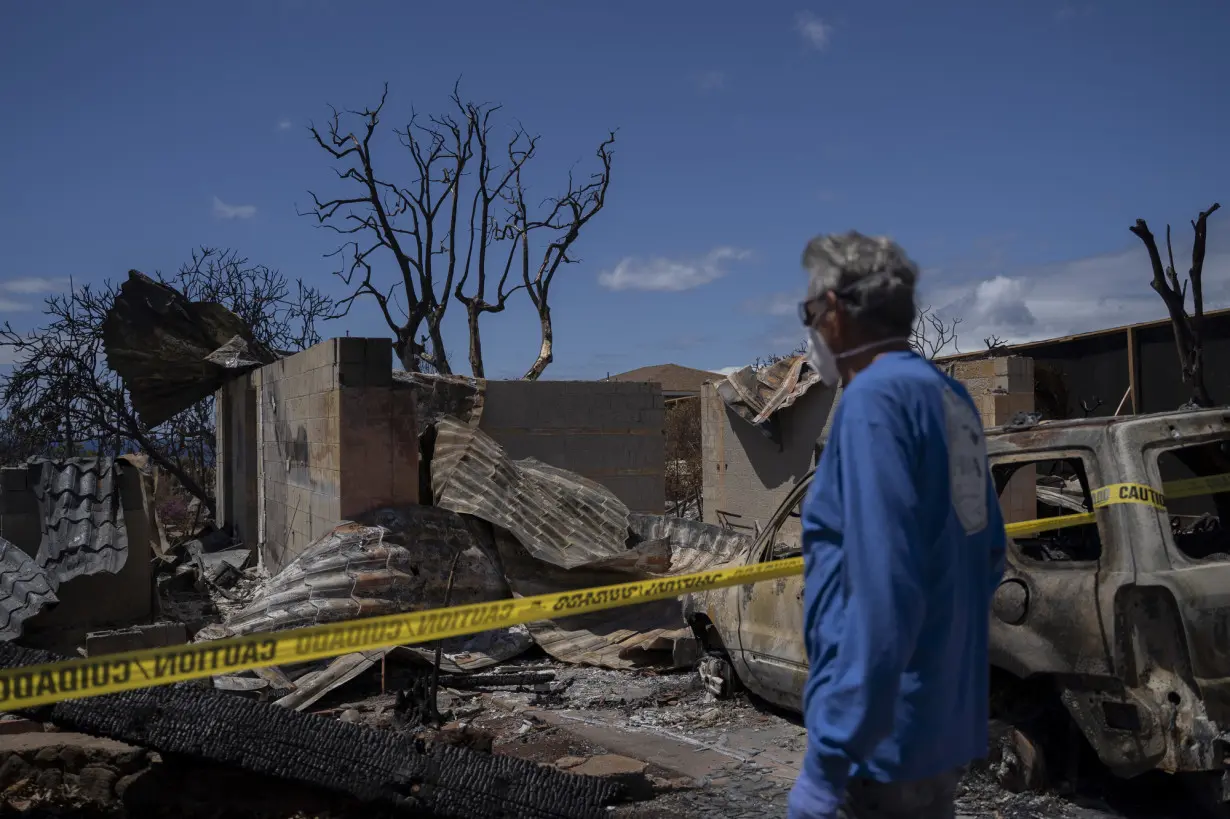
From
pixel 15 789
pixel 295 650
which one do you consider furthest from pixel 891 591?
pixel 15 789

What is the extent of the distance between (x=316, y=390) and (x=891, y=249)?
811 centimetres

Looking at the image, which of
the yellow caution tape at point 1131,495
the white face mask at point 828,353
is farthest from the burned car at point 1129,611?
the white face mask at point 828,353

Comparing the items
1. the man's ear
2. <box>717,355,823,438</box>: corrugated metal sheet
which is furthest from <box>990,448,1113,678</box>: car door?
<box>717,355,823,438</box>: corrugated metal sheet

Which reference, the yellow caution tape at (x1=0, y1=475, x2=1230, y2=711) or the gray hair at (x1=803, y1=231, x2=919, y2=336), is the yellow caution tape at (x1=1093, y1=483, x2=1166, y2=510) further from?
the gray hair at (x1=803, y1=231, x2=919, y2=336)

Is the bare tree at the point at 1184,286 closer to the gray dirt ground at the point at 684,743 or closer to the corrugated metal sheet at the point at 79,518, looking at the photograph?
the gray dirt ground at the point at 684,743

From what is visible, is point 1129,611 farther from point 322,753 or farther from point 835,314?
point 322,753

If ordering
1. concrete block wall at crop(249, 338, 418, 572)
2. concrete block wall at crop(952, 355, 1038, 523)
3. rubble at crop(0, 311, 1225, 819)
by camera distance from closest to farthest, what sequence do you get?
rubble at crop(0, 311, 1225, 819)
concrete block wall at crop(249, 338, 418, 572)
concrete block wall at crop(952, 355, 1038, 523)

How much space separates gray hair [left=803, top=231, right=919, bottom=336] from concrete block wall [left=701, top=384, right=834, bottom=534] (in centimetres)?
943

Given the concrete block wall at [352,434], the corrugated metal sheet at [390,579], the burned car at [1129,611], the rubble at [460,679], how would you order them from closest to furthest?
the burned car at [1129,611]
the rubble at [460,679]
the corrugated metal sheet at [390,579]
the concrete block wall at [352,434]

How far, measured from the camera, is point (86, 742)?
4750 mm

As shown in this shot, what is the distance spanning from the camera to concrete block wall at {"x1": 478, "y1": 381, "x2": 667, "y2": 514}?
11539 millimetres

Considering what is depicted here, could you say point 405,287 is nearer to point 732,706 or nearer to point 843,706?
point 732,706

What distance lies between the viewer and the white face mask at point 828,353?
201cm

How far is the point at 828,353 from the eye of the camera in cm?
208
